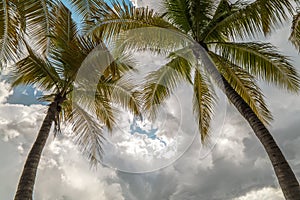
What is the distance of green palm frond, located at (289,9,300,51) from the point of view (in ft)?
24.9

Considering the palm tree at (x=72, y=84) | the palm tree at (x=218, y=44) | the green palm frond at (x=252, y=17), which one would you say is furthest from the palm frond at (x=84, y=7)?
the green palm frond at (x=252, y=17)

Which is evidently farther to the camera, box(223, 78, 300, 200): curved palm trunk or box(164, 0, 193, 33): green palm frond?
box(164, 0, 193, 33): green palm frond

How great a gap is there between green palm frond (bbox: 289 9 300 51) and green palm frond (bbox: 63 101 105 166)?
6.09 meters

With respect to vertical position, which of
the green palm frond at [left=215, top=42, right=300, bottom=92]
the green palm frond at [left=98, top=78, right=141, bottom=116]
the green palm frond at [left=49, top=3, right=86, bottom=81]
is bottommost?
the green palm frond at [left=98, top=78, right=141, bottom=116]

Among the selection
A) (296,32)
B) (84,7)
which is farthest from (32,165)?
(296,32)

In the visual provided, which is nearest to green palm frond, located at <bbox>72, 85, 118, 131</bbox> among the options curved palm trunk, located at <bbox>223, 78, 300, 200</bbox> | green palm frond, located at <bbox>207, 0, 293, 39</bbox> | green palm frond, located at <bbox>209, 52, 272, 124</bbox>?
green palm frond, located at <bbox>209, 52, 272, 124</bbox>

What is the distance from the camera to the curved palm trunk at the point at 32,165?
706cm

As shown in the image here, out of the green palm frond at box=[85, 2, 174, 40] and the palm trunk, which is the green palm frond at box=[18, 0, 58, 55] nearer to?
the green palm frond at box=[85, 2, 174, 40]

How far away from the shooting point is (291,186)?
6266mm

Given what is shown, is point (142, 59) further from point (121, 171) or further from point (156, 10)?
point (121, 171)

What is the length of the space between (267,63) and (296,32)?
1.27 metres

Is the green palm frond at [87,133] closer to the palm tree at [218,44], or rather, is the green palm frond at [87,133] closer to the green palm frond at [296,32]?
the palm tree at [218,44]

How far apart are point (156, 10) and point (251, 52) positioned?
328 centimetres

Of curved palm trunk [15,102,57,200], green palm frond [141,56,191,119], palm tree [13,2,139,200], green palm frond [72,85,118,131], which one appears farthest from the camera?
green palm frond [141,56,191,119]
